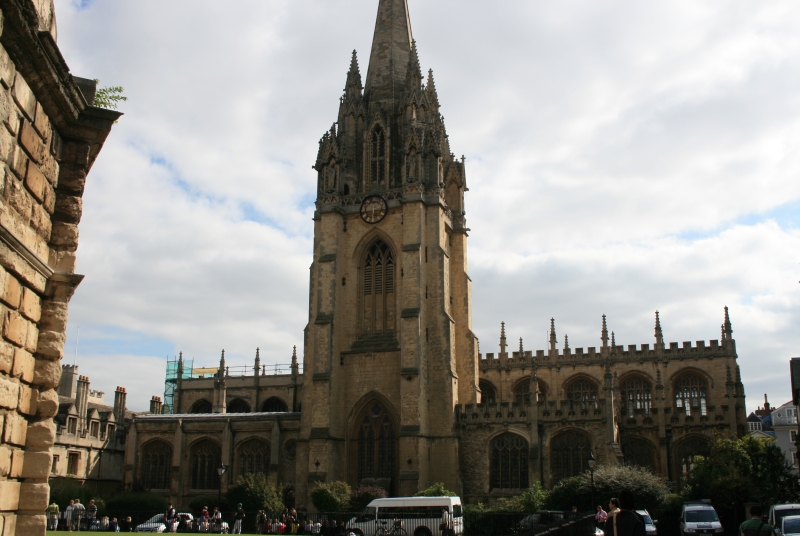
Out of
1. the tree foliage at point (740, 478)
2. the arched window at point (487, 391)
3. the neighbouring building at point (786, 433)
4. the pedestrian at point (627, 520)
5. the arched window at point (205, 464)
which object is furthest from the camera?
the neighbouring building at point (786, 433)

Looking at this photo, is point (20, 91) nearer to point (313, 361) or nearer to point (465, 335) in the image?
point (313, 361)

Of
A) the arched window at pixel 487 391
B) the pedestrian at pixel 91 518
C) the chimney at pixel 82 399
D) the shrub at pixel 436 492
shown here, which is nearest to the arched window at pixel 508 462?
the shrub at pixel 436 492

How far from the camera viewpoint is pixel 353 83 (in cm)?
4747

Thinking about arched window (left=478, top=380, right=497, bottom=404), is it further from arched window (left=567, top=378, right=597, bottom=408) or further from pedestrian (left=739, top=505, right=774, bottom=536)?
pedestrian (left=739, top=505, right=774, bottom=536)

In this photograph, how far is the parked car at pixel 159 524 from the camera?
110 ft

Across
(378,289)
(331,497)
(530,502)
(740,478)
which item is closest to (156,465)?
(331,497)

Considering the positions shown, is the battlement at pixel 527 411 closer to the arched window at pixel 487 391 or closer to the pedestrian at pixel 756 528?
the arched window at pixel 487 391

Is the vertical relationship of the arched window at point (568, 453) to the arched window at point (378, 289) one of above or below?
below

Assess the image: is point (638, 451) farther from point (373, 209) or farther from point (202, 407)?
point (202, 407)

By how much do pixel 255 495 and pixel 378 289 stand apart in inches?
508

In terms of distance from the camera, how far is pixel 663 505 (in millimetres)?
31672

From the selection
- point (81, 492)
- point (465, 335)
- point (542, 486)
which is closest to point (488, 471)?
point (542, 486)

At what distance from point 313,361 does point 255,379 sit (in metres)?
17.5

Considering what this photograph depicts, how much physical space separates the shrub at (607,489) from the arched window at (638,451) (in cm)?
498
